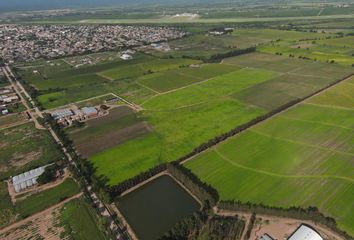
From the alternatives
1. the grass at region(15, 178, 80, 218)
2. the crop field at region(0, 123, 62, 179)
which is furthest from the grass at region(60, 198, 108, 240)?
the crop field at region(0, 123, 62, 179)

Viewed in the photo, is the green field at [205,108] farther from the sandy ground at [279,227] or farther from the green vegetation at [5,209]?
the sandy ground at [279,227]

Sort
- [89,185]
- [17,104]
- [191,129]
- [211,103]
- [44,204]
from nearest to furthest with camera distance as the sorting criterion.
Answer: [44,204] → [89,185] → [191,129] → [211,103] → [17,104]

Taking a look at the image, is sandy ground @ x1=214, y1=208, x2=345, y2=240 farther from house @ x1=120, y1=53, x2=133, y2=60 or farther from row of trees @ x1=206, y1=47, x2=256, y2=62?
house @ x1=120, y1=53, x2=133, y2=60

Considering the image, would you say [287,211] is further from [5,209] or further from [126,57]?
[126,57]

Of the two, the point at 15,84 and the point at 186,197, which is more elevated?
the point at 186,197

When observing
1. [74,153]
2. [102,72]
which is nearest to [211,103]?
→ [74,153]

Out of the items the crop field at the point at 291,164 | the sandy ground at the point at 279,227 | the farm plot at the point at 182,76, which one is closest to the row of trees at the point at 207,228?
the sandy ground at the point at 279,227

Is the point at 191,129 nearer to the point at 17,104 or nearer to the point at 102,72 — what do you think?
the point at 17,104

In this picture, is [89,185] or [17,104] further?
[17,104]
